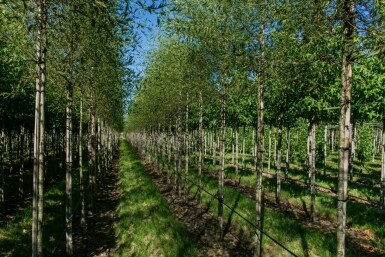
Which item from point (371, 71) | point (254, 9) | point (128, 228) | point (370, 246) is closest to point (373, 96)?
point (371, 71)

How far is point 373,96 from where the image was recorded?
13.4 metres

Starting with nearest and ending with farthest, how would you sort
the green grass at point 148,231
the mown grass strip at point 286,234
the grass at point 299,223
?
the green grass at point 148,231, the mown grass strip at point 286,234, the grass at point 299,223

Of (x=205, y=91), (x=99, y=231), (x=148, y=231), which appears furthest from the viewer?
(x=205, y=91)

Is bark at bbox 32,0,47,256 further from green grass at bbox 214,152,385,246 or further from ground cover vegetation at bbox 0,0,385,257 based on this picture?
Answer: green grass at bbox 214,152,385,246

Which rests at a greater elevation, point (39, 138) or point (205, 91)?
point (205, 91)

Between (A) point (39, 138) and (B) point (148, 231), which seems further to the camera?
(B) point (148, 231)

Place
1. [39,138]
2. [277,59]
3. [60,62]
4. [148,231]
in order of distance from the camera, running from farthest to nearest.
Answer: [148,231]
[277,59]
[60,62]
[39,138]

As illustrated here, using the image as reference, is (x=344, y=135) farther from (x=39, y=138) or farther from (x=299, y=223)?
(x=299, y=223)

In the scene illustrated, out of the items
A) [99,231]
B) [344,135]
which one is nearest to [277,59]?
[344,135]

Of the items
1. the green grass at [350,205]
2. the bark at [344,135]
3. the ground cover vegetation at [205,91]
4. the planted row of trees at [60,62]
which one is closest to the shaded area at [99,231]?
the ground cover vegetation at [205,91]

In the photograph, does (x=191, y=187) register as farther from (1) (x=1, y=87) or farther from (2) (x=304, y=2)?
(2) (x=304, y=2)

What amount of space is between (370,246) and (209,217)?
6.09m

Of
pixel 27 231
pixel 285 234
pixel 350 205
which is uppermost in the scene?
pixel 350 205

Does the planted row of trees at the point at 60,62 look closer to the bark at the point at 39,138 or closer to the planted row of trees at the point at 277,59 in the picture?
the bark at the point at 39,138
